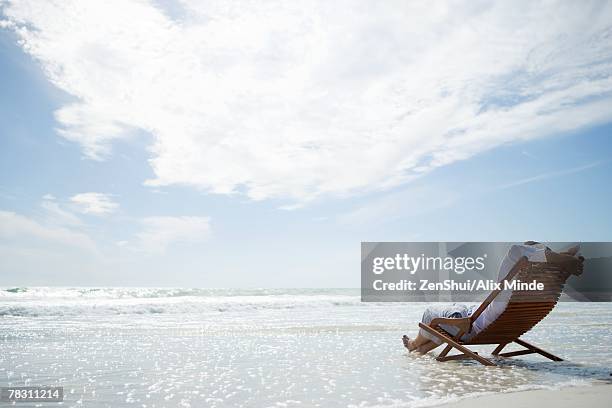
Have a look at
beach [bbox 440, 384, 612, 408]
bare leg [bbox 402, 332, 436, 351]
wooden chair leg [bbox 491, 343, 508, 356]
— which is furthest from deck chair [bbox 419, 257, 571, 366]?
beach [bbox 440, 384, 612, 408]

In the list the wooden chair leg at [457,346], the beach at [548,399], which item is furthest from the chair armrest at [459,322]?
the beach at [548,399]

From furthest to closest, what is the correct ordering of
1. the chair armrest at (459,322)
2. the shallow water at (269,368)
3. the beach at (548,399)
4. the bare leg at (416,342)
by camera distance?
the bare leg at (416,342) < the chair armrest at (459,322) < the shallow water at (269,368) < the beach at (548,399)

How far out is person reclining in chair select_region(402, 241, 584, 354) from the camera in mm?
7055

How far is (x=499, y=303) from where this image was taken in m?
7.52

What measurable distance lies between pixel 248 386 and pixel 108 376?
Result: 2214 mm

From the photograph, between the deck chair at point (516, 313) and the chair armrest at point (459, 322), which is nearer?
the deck chair at point (516, 313)

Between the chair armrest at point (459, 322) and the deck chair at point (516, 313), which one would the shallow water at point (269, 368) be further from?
the chair armrest at point (459, 322)

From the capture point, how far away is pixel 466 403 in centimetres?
512

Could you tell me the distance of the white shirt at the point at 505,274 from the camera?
7.00 m

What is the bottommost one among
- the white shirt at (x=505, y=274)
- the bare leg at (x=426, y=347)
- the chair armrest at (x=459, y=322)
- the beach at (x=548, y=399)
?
the beach at (x=548, y=399)

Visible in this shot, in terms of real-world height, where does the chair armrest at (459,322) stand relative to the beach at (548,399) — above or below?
above

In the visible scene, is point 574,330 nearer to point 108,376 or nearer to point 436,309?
point 436,309

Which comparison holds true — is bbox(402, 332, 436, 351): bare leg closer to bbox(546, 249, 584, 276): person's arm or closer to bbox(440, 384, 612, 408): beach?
bbox(546, 249, 584, 276): person's arm

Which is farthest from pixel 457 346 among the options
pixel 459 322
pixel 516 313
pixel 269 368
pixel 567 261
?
pixel 269 368
